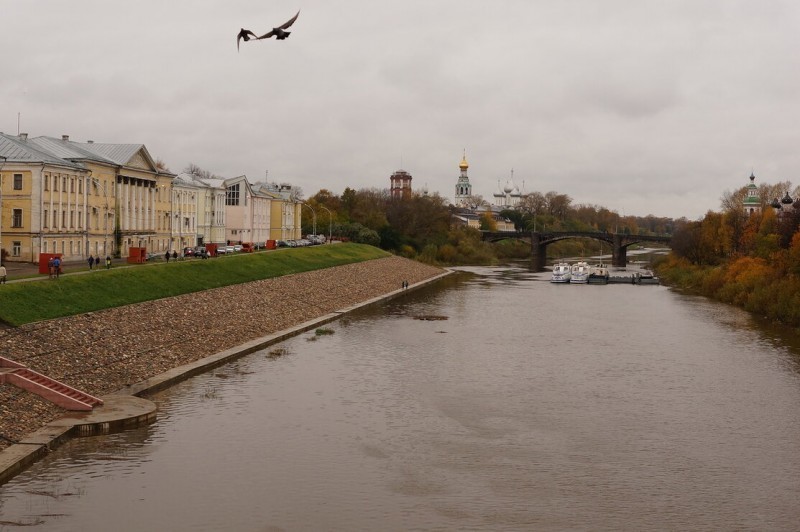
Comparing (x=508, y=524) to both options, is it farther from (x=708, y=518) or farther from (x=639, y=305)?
(x=639, y=305)

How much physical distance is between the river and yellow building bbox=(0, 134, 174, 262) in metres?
20.1

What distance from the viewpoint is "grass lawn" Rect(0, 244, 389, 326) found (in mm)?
38125

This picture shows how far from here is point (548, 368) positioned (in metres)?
43.2

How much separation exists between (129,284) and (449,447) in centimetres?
2674

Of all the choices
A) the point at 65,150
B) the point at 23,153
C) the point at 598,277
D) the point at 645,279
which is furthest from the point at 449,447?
the point at 598,277

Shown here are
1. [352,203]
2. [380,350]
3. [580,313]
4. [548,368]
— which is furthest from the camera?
A: [352,203]

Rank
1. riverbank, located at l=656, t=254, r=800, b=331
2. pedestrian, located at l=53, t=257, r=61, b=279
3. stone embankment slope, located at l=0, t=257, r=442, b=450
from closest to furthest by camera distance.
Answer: stone embankment slope, located at l=0, t=257, r=442, b=450 → pedestrian, located at l=53, t=257, r=61, b=279 → riverbank, located at l=656, t=254, r=800, b=331

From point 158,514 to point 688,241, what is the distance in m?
93.2

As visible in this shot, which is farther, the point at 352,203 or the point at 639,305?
the point at 352,203

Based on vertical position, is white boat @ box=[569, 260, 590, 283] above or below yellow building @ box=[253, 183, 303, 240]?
below

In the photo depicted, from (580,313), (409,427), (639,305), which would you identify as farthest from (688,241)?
(409,427)

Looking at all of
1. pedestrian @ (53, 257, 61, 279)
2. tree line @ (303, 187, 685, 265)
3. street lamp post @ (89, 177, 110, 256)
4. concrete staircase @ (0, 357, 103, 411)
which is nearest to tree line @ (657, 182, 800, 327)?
tree line @ (303, 187, 685, 265)

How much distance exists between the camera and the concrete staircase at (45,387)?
29.4 m

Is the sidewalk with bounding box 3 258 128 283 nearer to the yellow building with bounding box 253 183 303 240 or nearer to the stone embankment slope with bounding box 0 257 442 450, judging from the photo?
the stone embankment slope with bounding box 0 257 442 450
